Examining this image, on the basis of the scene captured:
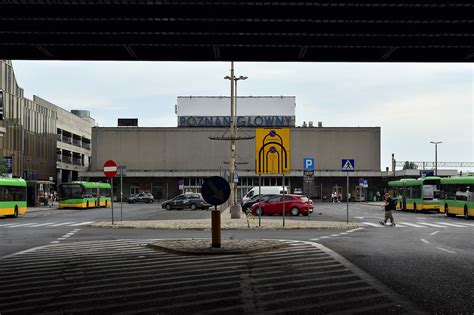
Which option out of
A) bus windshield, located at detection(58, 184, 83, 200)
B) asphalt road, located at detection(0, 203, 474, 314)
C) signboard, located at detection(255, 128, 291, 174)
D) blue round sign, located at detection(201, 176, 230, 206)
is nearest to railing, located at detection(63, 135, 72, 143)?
bus windshield, located at detection(58, 184, 83, 200)

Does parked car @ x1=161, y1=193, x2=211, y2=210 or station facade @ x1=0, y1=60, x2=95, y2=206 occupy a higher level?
station facade @ x1=0, y1=60, x2=95, y2=206

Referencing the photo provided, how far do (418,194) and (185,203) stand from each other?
63.9 feet

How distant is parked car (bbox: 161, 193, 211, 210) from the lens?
175ft

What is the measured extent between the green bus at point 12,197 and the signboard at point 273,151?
62.3 ft

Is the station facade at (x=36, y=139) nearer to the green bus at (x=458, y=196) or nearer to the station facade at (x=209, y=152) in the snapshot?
the station facade at (x=209, y=152)

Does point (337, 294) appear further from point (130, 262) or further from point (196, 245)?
point (196, 245)

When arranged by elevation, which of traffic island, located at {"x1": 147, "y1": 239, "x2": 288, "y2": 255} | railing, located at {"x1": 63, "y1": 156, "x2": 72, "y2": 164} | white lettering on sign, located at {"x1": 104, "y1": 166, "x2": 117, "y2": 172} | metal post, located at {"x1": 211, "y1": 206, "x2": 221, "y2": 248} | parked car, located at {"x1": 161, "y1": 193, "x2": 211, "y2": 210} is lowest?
parked car, located at {"x1": 161, "y1": 193, "x2": 211, "y2": 210}

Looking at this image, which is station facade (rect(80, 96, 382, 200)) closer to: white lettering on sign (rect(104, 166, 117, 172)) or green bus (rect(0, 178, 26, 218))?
green bus (rect(0, 178, 26, 218))

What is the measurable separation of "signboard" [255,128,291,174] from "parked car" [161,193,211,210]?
2847 centimetres

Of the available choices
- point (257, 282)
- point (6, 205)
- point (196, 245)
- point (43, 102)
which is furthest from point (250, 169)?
point (257, 282)

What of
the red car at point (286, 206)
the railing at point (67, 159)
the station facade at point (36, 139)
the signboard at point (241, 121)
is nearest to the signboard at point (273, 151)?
the red car at point (286, 206)
